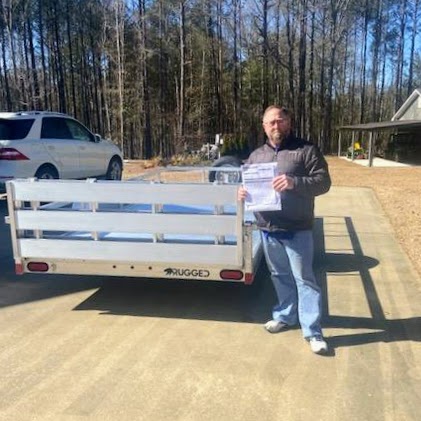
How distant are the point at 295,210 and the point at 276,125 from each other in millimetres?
619

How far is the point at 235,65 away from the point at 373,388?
1605 inches

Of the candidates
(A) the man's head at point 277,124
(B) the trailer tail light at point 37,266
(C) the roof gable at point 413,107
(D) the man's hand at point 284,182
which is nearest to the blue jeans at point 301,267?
(D) the man's hand at point 284,182

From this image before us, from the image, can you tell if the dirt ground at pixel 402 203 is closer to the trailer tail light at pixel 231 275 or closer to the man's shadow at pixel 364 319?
the man's shadow at pixel 364 319

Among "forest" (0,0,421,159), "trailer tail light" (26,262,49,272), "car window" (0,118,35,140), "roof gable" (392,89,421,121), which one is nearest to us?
"trailer tail light" (26,262,49,272)

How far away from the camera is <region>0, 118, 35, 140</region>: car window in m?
9.30

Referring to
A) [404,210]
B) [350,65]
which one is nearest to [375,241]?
[404,210]

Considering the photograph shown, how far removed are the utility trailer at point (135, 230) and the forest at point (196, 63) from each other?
33.2m

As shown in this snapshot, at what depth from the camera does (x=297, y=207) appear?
3.55 m

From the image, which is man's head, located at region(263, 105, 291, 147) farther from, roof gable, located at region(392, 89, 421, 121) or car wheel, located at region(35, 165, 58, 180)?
roof gable, located at region(392, 89, 421, 121)

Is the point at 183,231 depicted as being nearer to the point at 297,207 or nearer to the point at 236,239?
the point at 236,239

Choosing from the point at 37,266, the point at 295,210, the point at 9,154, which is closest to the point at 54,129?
the point at 9,154

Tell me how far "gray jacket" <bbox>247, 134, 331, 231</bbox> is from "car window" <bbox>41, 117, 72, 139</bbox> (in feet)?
24.0

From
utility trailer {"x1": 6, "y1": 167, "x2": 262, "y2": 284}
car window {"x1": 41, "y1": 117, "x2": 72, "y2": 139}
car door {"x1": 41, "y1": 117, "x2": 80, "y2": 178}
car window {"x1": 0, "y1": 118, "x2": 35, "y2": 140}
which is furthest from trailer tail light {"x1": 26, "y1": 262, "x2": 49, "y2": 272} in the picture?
car window {"x1": 41, "y1": 117, "x2": 72, "y2": 139}

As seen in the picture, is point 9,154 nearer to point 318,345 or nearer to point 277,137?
point 277,137
